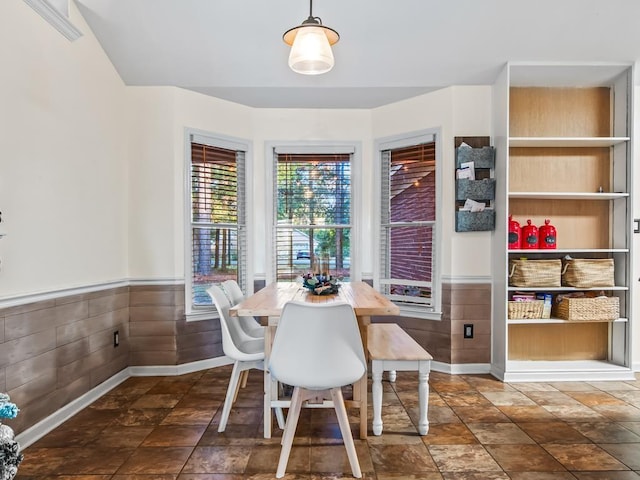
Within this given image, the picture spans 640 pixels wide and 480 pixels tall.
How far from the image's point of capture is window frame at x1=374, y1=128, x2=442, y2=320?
3711mm

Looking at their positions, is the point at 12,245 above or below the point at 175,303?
above

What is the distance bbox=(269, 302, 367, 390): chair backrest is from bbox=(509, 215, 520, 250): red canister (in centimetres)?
208

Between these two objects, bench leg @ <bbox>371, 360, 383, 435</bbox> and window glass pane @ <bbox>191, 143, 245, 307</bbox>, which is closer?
bench leg @ <bbox>371, 360, 383, 435</bbox>

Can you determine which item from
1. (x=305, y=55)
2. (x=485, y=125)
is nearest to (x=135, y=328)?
(x=305, y=55)

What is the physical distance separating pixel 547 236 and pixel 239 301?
2.61m

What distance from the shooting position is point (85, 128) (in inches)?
117

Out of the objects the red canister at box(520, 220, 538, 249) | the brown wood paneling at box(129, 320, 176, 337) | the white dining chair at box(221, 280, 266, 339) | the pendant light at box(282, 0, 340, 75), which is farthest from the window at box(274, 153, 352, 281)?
the pendant light at box(282, 0, 340, 75)

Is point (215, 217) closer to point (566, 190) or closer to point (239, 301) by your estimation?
point (239, 301)

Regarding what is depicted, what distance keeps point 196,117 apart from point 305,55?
1.85m

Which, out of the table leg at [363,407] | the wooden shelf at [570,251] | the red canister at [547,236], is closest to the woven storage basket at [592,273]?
the wooden shelf at [570,251]

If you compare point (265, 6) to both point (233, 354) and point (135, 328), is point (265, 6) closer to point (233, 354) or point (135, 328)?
point (233, 354)

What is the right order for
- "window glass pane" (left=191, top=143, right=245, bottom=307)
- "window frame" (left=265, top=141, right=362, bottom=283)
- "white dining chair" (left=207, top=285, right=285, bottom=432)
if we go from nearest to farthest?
"white dining chair" (left=207, top=285, right=285, bottom=432), "window glass pane" (left=191, top=143, right=245, bottom=307), "window frame" (left=265, top=141, right=362, bottom=283)

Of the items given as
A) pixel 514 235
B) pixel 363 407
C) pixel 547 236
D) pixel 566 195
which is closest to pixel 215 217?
pixel 363 407

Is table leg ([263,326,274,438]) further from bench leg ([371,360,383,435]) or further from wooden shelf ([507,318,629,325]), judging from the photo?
wooden shelf ([507,318,629,325])
